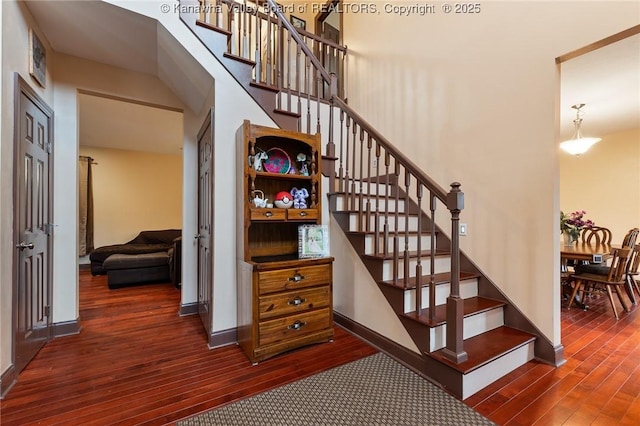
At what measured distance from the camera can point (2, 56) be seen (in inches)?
67.9

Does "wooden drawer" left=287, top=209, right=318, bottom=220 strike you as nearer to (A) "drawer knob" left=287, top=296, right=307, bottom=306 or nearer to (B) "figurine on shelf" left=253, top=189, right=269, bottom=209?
(B) "figurine on shelf" left=253, top=189, right=269, bottom=209

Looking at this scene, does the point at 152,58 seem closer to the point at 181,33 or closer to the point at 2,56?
the point at 181,33

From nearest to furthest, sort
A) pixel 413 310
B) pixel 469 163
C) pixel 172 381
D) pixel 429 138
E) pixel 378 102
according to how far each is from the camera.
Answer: pixel 172 381 → pixel 413 310 → pixel 469 163 → pixel 429 138 → pixel 378 102

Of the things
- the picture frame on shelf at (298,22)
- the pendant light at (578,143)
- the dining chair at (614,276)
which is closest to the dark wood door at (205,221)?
the picture frame on shelf at (298,22)

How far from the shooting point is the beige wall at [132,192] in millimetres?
6336

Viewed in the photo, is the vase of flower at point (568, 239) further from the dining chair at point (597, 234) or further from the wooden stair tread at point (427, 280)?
the wooden stair tread at point (427, 280)

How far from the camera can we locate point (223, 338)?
2.40 meters

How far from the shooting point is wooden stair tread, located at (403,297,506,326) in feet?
6.40

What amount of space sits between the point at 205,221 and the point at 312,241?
1151 mm

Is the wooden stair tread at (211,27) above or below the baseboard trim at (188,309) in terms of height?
above

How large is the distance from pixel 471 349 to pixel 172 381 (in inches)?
79.0

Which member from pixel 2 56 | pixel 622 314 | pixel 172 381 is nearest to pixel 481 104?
pixel 622 314

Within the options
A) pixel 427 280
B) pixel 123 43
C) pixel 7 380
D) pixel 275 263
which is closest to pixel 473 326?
pixel 427 280

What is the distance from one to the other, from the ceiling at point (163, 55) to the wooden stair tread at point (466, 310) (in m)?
2.45
